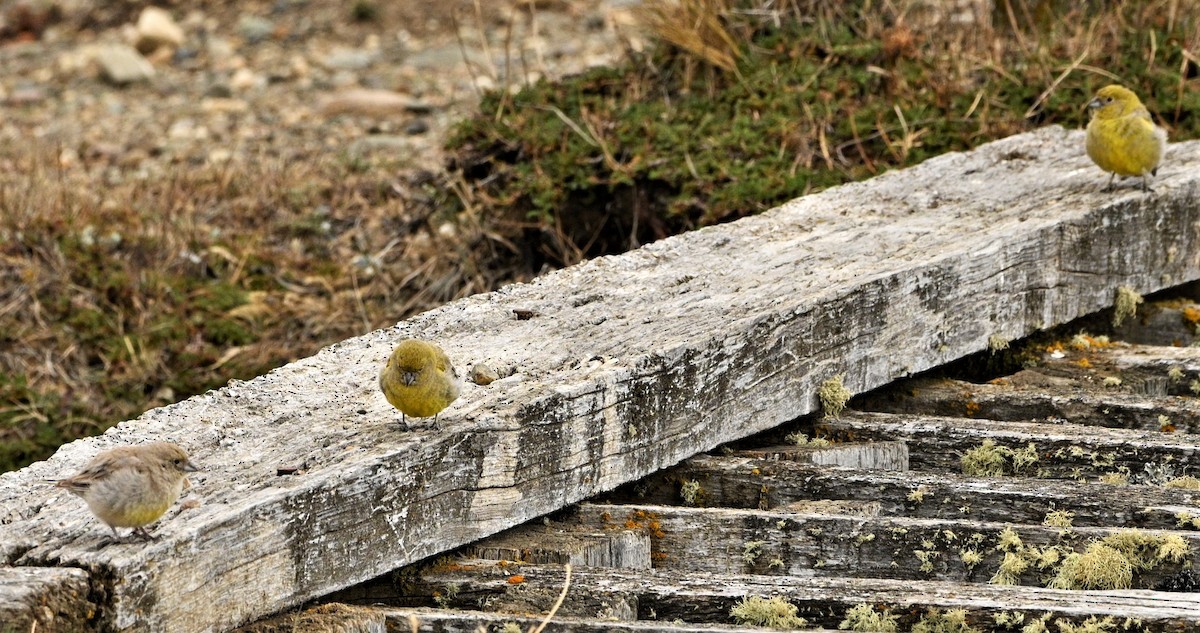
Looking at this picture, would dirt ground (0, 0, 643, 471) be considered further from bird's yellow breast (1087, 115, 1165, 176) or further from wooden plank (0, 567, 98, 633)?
wooden plank (0, 567, 98, 633)

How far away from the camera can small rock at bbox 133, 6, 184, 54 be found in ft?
51.5

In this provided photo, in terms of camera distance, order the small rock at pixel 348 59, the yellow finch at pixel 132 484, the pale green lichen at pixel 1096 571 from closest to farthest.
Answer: the yellow finch at pixel 132 484 → the pale green lichen at pixel 1096 571 → the small rock at pixel 348 59

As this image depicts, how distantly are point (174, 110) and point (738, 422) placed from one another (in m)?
10.4

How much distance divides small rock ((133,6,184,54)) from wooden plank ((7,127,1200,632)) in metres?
11.5

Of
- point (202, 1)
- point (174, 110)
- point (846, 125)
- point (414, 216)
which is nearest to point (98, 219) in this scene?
point (414, 216)

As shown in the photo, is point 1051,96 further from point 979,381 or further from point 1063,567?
point 1063,567

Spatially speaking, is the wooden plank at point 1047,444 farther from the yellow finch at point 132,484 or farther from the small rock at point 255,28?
the small rock at point 255,28

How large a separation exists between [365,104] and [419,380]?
9.66 meters

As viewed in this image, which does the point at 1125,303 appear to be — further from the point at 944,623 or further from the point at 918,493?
the point at 944,623

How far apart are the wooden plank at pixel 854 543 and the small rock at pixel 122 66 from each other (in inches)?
467

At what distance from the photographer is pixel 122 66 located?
14742 mm

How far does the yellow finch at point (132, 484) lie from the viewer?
3.19m

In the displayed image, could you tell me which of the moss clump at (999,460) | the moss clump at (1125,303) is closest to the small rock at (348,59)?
the moss clump at (1125,303)

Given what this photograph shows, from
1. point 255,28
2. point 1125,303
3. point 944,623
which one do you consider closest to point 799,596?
point 944,623
